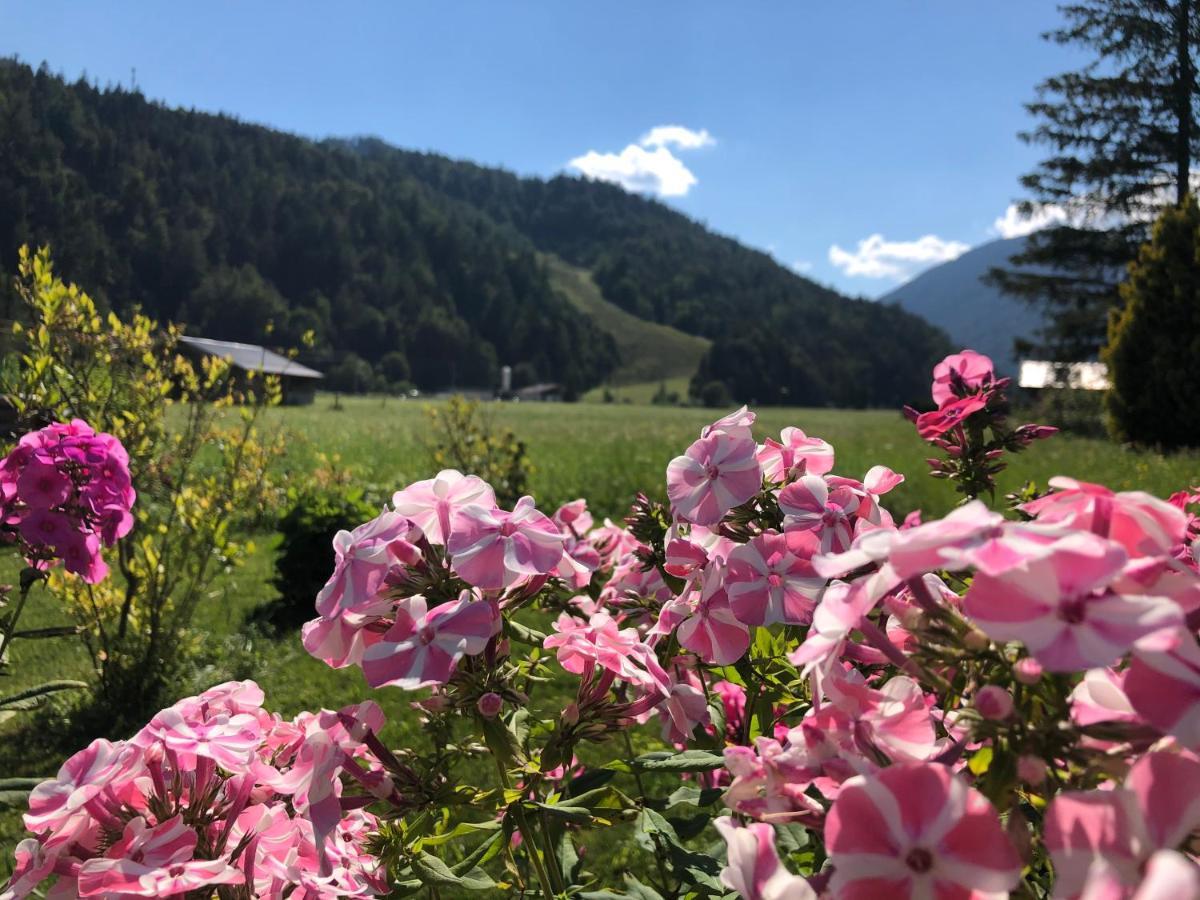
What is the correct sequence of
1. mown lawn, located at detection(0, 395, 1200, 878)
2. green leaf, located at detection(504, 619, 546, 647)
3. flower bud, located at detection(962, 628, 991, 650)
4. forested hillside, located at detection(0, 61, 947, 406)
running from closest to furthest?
flower bud, located at detection(962, 628, 991, 650) → green leaf, located at detection(504, 619, 546, 647) → mown lawn, located at detection(0, 395, 1200, 878) → forested hillside, located at detection(0, 61, 947, 406)

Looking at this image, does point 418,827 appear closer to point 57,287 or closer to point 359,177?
point 57,287

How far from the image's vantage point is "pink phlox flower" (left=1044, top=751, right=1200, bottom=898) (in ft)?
1.59

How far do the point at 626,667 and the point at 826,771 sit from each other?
0.35 m

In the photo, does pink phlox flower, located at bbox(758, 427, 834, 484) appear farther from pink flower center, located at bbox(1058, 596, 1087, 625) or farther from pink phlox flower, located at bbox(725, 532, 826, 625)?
pink flower center, located at bbox(1058, 596, 1087, 625)

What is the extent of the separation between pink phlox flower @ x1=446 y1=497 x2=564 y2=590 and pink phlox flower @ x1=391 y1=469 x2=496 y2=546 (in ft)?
0.11

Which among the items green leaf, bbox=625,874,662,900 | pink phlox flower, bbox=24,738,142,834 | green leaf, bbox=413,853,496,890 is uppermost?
pink phlox flower, bbox=24,738,142,834

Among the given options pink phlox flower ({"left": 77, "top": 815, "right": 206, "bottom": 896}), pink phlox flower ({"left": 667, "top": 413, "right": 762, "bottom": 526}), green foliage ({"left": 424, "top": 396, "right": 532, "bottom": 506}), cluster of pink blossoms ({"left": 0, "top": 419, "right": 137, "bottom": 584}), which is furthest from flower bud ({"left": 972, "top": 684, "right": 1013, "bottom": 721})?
green foliage ({"left": 424, "top": 396, "right": 532, "bottom": 506})

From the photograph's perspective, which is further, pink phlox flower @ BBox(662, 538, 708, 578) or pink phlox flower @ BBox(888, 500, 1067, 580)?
pink phlox flower @ BBox(662, 538, 708, 578)

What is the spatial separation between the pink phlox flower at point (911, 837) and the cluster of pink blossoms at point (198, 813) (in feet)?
1.72

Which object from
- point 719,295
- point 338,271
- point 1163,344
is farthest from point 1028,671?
point 719,295

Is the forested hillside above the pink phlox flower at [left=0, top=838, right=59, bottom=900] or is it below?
above

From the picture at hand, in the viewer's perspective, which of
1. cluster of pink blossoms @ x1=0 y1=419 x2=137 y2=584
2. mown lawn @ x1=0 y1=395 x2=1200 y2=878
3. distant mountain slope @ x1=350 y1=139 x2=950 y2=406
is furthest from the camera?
distant mountain slope @ x1=350 y1=139 x2=950 y2=406

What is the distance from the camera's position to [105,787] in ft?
2.81

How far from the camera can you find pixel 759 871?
0.62 metres
